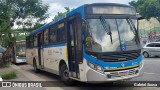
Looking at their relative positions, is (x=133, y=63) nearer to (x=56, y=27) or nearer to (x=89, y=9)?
(x=89, y=9)

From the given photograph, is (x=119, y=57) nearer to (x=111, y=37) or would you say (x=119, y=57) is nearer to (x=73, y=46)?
(x=111, y=37)

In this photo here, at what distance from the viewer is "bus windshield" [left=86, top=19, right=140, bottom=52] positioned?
8.33m

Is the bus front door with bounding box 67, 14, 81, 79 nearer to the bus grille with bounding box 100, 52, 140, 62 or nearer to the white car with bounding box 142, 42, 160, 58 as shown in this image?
the bus grille with bounding box 100, 52, 140, 62

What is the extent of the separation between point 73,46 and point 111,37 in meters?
1.75

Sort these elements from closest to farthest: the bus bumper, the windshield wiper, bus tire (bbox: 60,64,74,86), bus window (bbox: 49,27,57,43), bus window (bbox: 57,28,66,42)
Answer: the bus bumper < the windshield wiper < bus tire (bbox: 60,64,74,86) < bus window (bbox: 57,28,66,42) < bus window (bbox: 49,27,57,43)

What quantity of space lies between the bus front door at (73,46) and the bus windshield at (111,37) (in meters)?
0.80

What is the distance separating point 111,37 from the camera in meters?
8.46

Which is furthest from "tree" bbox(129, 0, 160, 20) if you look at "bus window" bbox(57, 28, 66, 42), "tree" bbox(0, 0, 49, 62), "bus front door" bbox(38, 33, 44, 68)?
"bus window" bbox(57, 28, 66, 42)

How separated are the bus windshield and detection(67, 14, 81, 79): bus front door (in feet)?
2.62

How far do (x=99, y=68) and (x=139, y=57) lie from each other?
172 centimetres

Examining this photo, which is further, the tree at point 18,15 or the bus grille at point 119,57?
the tree at point 18,15

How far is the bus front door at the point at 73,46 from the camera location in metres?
9.14

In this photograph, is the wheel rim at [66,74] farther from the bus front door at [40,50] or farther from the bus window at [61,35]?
the bus front door at [40,50]

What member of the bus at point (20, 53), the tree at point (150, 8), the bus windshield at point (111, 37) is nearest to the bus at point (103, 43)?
the bus windshield at point (111, 37)
